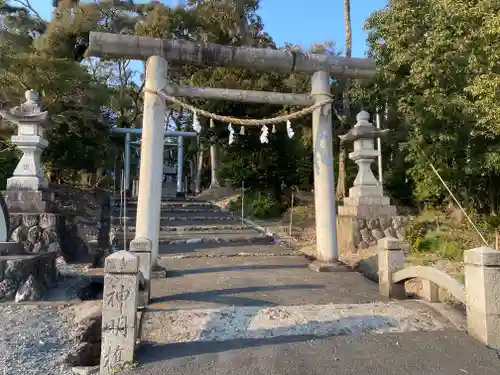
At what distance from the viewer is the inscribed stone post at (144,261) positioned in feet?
15.8

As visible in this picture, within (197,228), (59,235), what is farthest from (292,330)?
(197,228)

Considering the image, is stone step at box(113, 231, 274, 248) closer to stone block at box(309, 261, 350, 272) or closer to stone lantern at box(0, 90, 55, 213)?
stone lantern at box(0, 90, 55, 213)

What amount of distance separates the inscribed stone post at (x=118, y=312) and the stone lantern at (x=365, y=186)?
6486 mm

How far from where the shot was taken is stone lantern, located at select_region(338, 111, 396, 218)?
9.09 meters

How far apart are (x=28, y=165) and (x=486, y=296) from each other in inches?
365

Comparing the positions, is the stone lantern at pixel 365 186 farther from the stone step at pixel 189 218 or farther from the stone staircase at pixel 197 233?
the stone step at pixel 189 218

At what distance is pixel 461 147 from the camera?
1052 centimetres

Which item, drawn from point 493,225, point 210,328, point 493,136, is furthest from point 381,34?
point 210,328

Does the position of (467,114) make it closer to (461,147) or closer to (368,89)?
(461,147)

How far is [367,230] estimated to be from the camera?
353 inches

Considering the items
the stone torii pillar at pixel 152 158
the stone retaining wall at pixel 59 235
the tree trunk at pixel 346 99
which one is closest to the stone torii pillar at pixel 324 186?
the stone torii pillar at pixel 152 158

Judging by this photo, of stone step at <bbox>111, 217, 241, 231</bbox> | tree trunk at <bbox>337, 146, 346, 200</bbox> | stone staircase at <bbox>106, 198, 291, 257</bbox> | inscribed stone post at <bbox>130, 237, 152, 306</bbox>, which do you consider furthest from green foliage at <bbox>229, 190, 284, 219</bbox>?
inscribed stone post at <bbox>130, 237, 152, 306</bbox>

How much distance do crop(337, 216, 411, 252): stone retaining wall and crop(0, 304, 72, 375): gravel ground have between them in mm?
6185

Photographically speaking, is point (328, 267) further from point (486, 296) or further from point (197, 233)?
point (197, 233)
